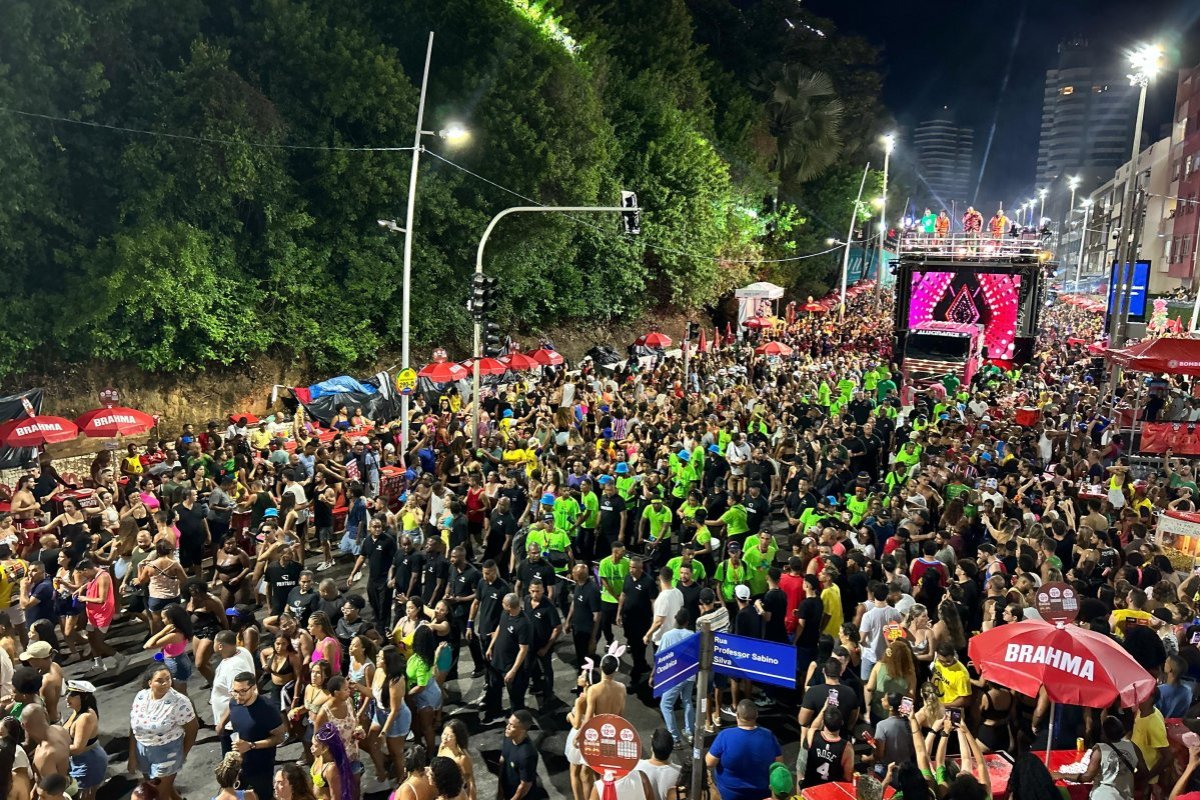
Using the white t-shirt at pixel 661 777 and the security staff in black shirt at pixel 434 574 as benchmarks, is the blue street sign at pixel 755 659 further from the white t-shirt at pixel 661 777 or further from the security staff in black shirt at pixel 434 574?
the security staff in black shirt at pixel 434 574

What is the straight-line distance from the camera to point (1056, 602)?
796cm

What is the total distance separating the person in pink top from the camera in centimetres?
959

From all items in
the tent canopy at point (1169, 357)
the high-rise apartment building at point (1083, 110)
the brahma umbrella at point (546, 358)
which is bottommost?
the brahma umbrella at point (546, 358)

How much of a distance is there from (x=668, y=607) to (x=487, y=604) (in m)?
1.68

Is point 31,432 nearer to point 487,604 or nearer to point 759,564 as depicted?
point 487,604

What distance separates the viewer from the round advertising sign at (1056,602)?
313 inches

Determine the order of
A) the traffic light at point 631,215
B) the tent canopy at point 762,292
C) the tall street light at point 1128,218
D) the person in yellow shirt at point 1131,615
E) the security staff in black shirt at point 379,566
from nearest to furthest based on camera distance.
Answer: the person in yellow shirt at point 1131,615
the security staff in black shirt at point 379,566
the traffic light at point 631,215
the tall street light at point 1128,218
the tent canopy at point 762,292

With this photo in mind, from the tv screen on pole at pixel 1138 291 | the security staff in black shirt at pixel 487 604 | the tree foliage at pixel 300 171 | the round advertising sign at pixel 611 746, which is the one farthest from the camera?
the tv screen on pole at pixel 1138 291

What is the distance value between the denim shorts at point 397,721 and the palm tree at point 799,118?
48.0 m

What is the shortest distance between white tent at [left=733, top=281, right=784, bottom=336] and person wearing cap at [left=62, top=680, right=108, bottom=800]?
107ft

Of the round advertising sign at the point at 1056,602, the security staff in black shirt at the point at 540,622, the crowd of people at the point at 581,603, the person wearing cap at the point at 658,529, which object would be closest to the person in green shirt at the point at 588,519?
the crowd of people at the point at 581,603

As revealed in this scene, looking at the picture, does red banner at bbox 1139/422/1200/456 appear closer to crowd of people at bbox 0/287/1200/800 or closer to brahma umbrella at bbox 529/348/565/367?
crowd of people at bbox 0/287/1200/800

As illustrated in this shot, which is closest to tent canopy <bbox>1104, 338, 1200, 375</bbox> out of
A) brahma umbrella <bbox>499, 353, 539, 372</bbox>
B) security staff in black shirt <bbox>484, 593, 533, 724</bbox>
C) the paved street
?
the paved street

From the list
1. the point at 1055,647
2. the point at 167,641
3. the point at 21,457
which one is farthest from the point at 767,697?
the point at 21,457
